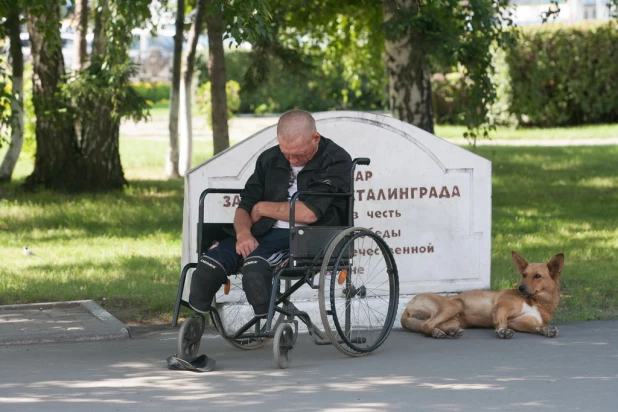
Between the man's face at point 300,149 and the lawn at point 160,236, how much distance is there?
7.01 feet

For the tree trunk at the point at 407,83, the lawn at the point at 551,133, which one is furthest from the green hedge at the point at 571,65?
the tree trunk at the point at 407,83

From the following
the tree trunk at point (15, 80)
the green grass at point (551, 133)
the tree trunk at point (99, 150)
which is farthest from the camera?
the green grass at point (551, 133)

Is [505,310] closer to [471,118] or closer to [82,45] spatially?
[471,118]

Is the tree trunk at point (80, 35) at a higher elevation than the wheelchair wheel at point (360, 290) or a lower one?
higher

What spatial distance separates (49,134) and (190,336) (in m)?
10.4

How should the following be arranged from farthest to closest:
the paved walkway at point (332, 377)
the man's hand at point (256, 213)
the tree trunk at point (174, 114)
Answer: the tree trunk at point (174, 114), the man's hand at point (256, 213), the paved walkway at point (332, 377)

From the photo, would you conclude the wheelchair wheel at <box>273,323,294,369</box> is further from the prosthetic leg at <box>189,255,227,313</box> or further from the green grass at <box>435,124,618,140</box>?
the green grass at <box>435,124,618,140</box>

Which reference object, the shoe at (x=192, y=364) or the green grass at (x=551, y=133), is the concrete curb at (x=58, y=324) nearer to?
the shoe at (x=192, y=364)

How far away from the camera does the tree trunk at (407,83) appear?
1324cm

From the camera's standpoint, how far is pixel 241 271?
6.10 meters

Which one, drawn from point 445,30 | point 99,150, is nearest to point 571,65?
point 99,150

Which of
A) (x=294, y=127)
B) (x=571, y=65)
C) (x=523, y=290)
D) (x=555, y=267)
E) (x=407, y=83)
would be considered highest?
(x=571, y=65)

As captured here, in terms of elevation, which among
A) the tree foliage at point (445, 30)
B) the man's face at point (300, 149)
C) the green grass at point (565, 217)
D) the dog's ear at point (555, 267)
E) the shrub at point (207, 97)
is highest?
the tree foliage at point (445, 30)

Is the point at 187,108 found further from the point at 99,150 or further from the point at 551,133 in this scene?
the point at 551,133
